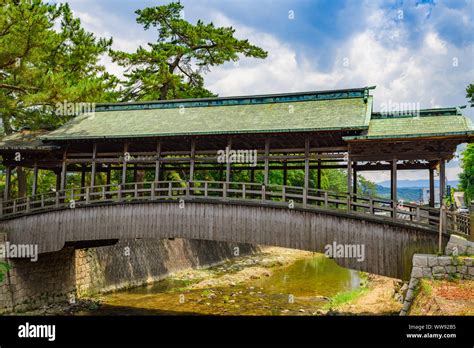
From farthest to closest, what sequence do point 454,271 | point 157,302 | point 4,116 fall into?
point 4,116 < point 157,302 < point 454,271

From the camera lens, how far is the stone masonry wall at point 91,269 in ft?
57.3

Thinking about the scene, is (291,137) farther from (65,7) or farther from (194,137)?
(65,7)

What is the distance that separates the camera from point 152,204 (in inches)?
639

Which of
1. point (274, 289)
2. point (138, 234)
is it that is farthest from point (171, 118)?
point (274, 289)

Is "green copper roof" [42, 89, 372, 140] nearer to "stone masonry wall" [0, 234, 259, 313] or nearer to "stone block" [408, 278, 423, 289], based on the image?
"stone block" [408, 278, 423, 289]

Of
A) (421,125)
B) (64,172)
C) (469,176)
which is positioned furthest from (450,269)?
(469,176)

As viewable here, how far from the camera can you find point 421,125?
13758 mm

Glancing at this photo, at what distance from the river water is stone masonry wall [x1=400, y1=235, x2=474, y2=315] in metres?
7.47

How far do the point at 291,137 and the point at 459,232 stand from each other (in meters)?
6.93

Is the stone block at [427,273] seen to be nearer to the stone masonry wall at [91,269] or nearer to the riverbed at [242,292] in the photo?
the riverbed at [242,292]

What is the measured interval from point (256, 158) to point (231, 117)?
291 cm

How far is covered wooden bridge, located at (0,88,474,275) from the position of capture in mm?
13445

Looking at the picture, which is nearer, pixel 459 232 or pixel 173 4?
pixel 459 232

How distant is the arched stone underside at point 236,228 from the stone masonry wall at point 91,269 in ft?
6.15
